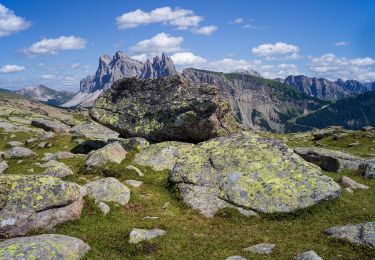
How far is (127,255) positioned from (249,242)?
274 inches

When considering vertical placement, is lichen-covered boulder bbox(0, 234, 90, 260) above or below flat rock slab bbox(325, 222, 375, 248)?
below

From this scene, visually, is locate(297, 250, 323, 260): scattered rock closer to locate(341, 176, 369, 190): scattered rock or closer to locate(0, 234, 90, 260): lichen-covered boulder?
locate(0, 234, 90, 260): lichen-covered boulder

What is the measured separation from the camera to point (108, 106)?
165ft

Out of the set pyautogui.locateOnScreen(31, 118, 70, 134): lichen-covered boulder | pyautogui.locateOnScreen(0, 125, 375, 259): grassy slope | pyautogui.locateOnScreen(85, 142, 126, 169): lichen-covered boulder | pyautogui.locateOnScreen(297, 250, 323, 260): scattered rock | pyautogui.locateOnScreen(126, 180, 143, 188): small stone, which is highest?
pyautogui.locateOnScreen(85, 142, 126, 169): lichen-covered boulder

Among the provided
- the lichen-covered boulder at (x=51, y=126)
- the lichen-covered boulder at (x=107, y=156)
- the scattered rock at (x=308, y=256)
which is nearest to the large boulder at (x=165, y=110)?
the lichen-covered boulder at (x=107, y=156)

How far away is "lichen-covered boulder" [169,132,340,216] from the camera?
89.0ft

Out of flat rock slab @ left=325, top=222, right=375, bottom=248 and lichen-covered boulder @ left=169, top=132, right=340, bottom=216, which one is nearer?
flat rock slab @ left=325, top=222, right=375, bottom=248

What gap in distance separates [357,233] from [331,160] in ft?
83.6

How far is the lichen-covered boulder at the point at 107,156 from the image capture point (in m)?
36.5

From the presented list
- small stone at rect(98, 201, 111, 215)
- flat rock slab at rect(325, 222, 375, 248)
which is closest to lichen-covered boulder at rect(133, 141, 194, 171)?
small stone at rect(98, 201, 111, 215)

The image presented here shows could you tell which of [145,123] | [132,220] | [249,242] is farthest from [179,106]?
[249,242]

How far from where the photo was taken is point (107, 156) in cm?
3750

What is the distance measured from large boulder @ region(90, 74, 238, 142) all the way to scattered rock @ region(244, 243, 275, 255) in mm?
22804

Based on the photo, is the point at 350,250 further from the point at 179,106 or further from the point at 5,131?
the point at 5,131
